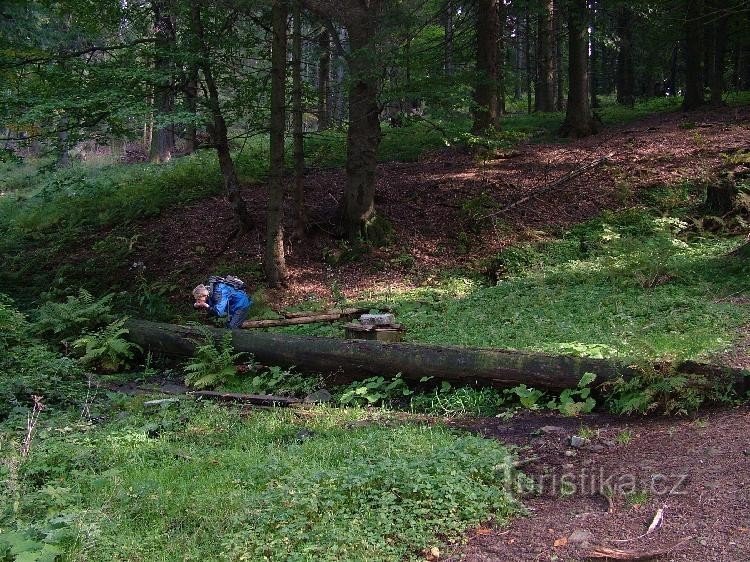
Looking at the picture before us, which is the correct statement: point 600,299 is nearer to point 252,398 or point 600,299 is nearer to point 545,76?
point 252,398

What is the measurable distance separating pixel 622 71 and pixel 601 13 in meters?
10.8

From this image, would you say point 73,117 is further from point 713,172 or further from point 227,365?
point 713,172

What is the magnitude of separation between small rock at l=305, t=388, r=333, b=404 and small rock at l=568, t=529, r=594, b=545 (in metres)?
4.18

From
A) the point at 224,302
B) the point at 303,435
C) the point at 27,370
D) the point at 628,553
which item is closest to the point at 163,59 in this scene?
the point at 224,302

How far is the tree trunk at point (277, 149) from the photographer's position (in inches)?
470

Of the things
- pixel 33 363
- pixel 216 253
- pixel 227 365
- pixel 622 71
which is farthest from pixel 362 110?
pixel 622 71

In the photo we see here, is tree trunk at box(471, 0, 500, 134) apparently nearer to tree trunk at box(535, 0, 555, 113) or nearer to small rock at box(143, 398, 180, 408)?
tree trunk at box(535, 0, 555, 113)

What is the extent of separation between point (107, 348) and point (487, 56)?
11833mm

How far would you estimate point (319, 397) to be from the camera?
314 inches

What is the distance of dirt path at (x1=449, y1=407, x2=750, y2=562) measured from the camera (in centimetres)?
381

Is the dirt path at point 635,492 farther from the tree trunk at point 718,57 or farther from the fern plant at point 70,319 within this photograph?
the tree trunk at point 718,57

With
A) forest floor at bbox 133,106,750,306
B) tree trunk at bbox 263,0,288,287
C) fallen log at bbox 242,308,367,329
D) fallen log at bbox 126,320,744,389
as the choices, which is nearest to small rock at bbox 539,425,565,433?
fallen log at bbox 126,320,744,389

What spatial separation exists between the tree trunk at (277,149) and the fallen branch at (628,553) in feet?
32.0

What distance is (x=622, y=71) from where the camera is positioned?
93.1 ft
